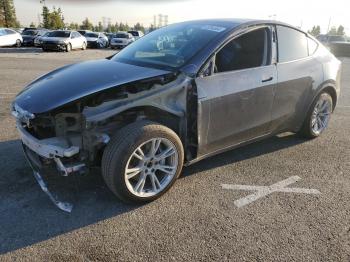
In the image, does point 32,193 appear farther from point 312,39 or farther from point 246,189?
point 312,39

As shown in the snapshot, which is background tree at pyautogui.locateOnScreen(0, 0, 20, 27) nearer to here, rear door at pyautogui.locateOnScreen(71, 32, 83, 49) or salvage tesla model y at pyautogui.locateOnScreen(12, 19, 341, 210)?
rear door at pyautogui.locateOnScreen(71, 32, 83, 49)

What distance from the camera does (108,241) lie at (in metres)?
2.83

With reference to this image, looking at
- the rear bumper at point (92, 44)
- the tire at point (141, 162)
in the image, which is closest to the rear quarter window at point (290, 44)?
the tire at point (141, 162)

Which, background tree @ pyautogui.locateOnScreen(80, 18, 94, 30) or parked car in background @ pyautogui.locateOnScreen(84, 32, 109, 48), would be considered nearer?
parked car in background @ pyautogui.locateOnScreen(84, 32, 109, 48)

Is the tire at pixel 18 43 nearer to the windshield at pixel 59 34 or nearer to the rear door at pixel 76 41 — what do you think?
the windshield at pixel 59 34

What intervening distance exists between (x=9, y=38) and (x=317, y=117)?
25.2 metres

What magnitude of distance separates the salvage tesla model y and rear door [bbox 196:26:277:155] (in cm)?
1

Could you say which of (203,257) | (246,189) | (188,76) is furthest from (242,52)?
(203,257)

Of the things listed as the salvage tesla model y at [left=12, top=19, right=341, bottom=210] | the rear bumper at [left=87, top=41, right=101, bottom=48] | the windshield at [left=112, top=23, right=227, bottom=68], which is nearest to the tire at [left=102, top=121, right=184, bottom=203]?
the salvage tesla model y at [left=12, top=19, right=341, bottom=210]

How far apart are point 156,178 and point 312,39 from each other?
125 inches

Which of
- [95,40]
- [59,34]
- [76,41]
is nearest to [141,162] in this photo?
[59,34]

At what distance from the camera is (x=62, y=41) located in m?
23.4

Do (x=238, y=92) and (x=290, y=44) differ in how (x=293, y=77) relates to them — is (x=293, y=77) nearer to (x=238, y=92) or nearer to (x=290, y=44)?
(x=290, y=44)

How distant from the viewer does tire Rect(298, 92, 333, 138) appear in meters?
4.94
